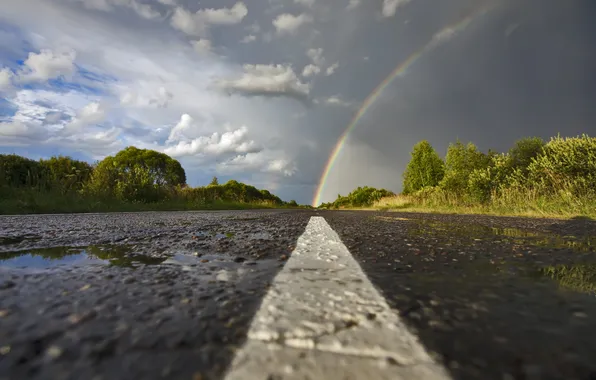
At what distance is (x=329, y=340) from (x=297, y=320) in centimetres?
18

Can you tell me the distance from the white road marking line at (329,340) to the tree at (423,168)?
47.1 m

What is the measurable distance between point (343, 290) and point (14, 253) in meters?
2.80

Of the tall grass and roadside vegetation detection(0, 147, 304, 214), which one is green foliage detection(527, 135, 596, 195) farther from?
roadside vegetation detection(0, 147, 304, 214)

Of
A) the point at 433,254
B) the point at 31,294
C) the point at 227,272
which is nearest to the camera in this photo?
the point at 31,294

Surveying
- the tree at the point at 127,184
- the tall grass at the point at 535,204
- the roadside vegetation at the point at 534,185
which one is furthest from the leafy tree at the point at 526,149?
the tree at the point at 127,184

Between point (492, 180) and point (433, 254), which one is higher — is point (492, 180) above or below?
above

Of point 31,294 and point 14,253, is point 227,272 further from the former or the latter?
point 14,253

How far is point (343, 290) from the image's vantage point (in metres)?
1.42

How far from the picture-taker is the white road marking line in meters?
0.74

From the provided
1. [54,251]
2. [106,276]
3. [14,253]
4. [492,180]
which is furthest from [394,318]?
[492,180]

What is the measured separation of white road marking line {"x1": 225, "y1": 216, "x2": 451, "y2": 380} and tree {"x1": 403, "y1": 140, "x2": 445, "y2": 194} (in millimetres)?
47067

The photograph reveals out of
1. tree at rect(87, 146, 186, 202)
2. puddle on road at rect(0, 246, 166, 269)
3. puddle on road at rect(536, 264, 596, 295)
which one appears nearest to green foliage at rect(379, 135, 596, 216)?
puddle on road at rect(536, 264, 596, 295)

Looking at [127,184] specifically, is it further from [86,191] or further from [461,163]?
[461,163]

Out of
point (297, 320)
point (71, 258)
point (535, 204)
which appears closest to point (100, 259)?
point (71, 258)
